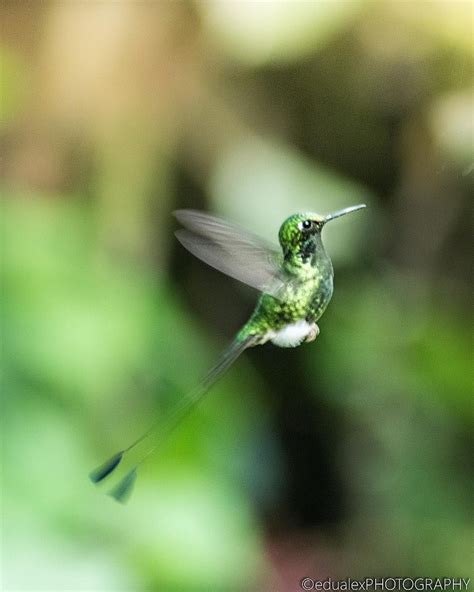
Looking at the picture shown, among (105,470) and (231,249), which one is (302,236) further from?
(105,470)

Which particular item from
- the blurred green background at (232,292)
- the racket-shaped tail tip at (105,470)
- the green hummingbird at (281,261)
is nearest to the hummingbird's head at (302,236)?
the green hummingbird at (281,261)

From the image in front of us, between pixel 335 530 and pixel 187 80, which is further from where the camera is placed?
pixel 187 80

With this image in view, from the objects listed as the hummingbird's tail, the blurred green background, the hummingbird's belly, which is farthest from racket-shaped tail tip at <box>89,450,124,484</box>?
the blurred green background

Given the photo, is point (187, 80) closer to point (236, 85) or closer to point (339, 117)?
point (236, 85)

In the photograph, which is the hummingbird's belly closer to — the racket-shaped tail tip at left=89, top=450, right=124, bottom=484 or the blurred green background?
the racket-shaped tail tip at left=89, top=450, right=124, bottom=484

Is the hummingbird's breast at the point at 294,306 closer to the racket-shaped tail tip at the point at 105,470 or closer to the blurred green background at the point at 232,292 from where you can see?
the racket-shaped tail tip at the point at 105,470

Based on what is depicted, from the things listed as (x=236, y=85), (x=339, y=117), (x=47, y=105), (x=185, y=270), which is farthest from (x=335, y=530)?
(x=47, y=105)
